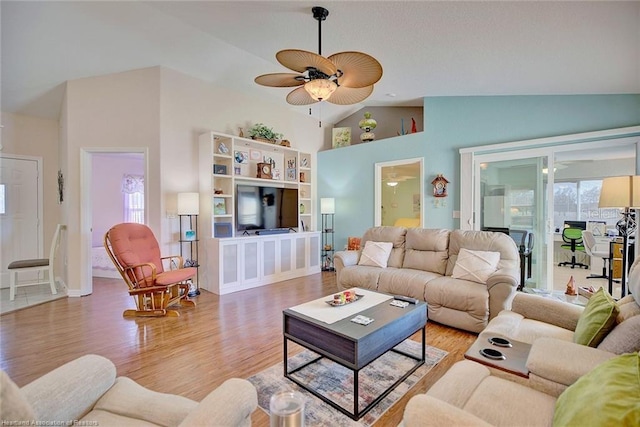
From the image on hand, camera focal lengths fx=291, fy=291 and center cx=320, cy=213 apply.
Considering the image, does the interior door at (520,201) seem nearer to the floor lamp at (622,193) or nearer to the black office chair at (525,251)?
the black office chair at (525,251)

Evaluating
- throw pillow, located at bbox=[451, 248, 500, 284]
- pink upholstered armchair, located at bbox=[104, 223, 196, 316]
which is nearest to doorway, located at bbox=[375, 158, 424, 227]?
throw pillow, located at bbox=[451, 248, 500, 284]

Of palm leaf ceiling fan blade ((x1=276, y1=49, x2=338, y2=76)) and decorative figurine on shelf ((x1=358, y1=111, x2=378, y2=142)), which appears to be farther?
decorative figurine on shelf ((x1=358, y1=111, x2=378, y2=142))

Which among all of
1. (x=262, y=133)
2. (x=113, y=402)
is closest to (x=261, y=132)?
(x=262, y=133)

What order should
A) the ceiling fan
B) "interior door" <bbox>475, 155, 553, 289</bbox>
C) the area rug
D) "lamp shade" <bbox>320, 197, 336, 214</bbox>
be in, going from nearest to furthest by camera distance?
the area rug, the ceiling fan, "interior door" <bbox>475, 155, 553, 289</bbox>, "lamp shade" <bbox>320, 197, 336, 214</bbox>

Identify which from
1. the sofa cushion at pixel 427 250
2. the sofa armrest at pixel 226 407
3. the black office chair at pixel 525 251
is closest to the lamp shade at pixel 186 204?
the sofa cushion at pixel 427 250

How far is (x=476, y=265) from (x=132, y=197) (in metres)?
7.41

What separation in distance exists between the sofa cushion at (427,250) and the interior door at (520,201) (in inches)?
49.5

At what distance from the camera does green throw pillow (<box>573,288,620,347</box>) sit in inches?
59.1

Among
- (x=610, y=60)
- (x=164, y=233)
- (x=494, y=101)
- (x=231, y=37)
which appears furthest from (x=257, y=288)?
(x=610, y=60)

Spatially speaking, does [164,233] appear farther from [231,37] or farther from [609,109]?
[609,109]

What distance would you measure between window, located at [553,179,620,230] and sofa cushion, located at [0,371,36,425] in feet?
26.8

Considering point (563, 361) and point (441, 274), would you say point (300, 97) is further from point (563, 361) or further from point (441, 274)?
point (563, 361)

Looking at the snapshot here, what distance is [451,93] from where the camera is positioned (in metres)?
4.37

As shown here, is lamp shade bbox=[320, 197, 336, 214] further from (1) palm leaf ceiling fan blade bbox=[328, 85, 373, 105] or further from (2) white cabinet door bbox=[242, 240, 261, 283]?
(1) palm leaf ceiling fan blade bbox=[328, 85, 373, 105]
